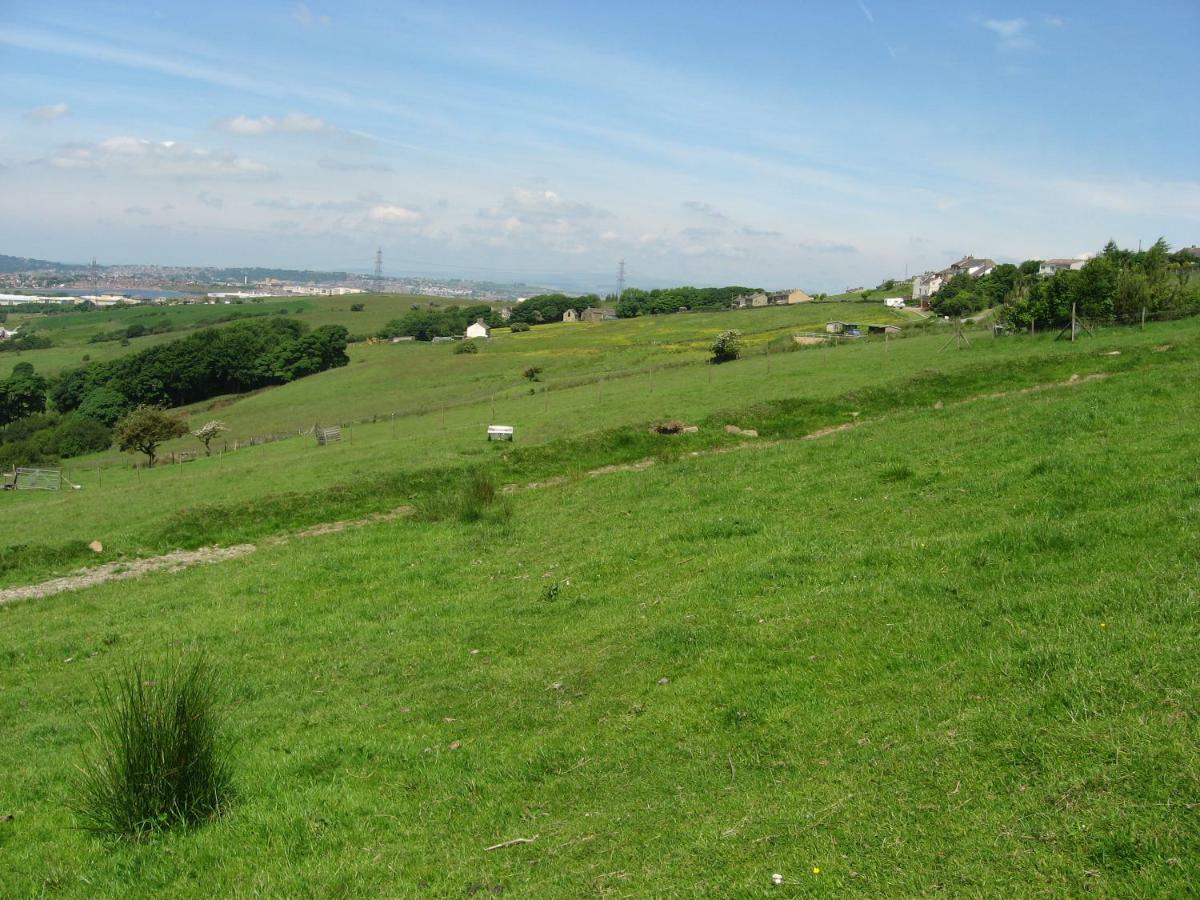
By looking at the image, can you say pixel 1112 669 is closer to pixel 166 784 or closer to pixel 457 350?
pixel 166 784

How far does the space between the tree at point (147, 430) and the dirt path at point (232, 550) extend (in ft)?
108

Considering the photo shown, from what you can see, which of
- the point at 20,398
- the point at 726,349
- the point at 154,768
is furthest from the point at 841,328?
the point at 20,398

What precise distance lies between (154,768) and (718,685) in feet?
18.7

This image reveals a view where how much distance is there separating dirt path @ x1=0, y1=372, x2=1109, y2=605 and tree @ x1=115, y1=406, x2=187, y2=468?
1301 inches

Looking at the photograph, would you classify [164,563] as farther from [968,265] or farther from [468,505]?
[968,265]

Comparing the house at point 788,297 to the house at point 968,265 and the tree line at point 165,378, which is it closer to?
the house at point 968,265

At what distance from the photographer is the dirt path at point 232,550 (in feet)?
72.3

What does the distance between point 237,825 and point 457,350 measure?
106308 mm

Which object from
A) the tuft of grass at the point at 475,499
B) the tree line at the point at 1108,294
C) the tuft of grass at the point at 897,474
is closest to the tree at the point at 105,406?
the tuft of grass at the point at 475,499

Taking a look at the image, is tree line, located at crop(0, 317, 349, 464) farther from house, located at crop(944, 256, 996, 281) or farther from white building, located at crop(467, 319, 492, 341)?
house, located at crop(944, 256, 996, 281)

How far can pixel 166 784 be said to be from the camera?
8188 mm

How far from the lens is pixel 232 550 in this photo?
24297 mm

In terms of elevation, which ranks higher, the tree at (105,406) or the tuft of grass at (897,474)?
the tuft of grass at (897,474)

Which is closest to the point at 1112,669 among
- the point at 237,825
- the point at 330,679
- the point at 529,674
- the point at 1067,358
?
the point at 529,674
